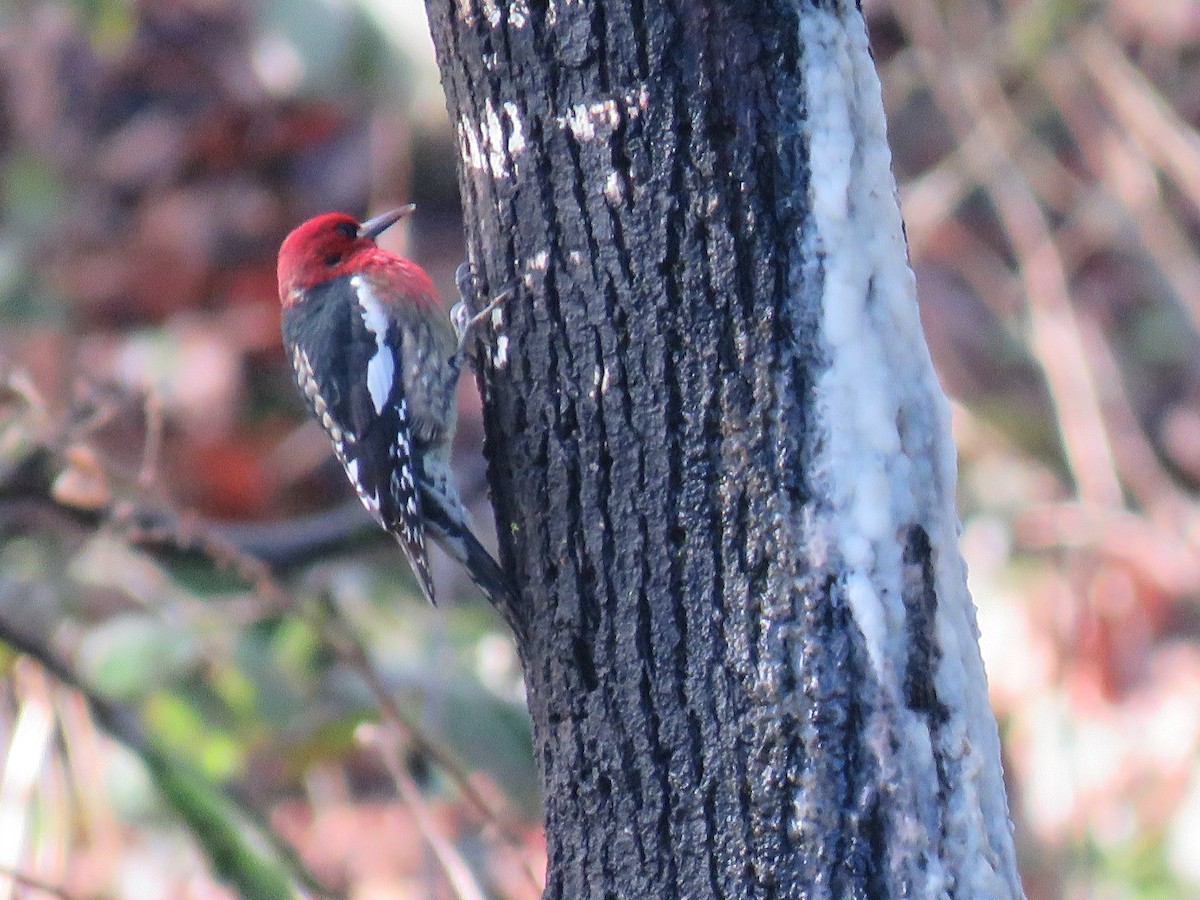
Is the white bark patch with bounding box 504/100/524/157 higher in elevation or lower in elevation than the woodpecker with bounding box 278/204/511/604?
higher

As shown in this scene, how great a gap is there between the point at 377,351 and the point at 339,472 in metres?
4.88

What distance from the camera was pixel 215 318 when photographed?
28.6 feet

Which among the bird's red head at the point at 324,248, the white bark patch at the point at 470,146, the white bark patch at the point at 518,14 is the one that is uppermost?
the white bark patch at the point at 518,14

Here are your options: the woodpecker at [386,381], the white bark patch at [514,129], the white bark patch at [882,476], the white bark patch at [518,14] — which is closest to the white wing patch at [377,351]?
the woodpecker at [386,381]

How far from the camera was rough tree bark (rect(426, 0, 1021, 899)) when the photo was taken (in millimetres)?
2045

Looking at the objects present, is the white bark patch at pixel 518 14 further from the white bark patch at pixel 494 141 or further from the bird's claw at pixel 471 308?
the bird's claw at pixel 471 308

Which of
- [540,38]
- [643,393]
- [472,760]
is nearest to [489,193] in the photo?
[540,38]

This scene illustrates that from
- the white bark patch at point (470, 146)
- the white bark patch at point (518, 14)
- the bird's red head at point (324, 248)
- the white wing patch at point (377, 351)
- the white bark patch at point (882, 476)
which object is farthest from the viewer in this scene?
the bird's red head at point (324, 248)

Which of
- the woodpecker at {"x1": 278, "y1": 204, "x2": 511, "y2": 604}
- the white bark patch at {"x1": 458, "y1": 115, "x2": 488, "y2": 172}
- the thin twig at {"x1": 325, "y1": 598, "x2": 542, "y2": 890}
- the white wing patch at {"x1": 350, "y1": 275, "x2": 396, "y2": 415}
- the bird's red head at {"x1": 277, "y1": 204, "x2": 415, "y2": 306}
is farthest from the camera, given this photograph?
the bird's red head at {"x1": 277, "y1": 204, "x2": 415, "y2": 306}

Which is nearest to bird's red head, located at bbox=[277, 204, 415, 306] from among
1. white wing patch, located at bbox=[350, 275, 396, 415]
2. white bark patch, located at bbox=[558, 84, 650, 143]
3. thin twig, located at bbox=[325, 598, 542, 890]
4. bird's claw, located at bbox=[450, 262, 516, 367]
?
white wing patch, located at bbox=[350, 275, 396, 415]

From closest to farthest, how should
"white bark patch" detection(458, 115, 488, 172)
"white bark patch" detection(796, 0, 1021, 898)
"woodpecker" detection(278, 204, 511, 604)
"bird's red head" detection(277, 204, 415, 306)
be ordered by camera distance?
"white bark patch" detection(796, 0, 1021, 898)
"white bark patch" detection(458, 115, 488, 172)
"woodpecker" detection(278, 204, 511, 604)
"bird's red head" detection(277, 204, 415, 306)

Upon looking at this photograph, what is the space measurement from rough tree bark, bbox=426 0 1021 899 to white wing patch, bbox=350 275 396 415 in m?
1.72

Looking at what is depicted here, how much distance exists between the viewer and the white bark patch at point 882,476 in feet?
6.70

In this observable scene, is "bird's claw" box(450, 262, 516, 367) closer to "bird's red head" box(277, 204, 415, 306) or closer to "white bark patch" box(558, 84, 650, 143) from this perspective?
"white bark patch" box(558, 84, 650, 143)
